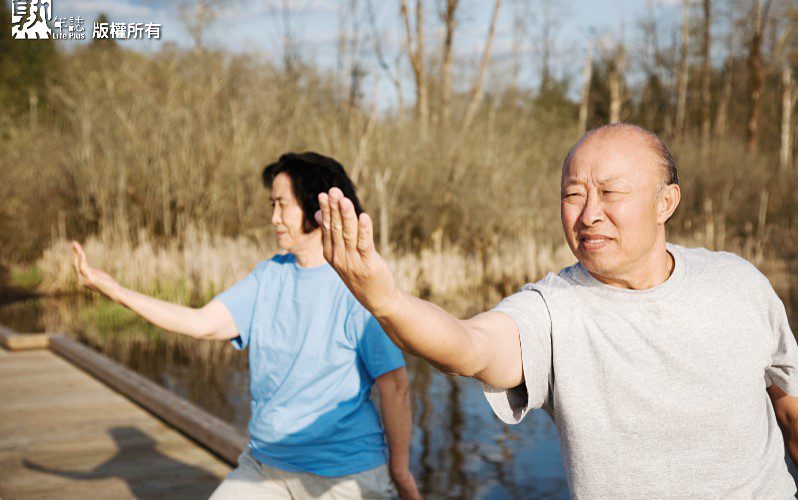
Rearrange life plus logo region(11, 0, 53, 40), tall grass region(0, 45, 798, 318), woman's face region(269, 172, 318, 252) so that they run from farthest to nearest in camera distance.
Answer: tall grass region(0, 45, 798, 318), life plus logo region(11, 0, 53, 40), woman's face region(269, 172, 318, 252)

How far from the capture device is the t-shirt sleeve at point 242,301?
2943 mm

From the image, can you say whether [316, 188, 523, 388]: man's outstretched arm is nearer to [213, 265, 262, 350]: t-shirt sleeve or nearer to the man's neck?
the man's neck

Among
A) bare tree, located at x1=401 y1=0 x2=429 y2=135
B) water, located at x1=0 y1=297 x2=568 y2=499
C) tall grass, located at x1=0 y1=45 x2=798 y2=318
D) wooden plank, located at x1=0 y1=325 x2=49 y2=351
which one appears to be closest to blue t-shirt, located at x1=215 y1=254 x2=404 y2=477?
water, located at x1=0 y1=297 x2=568 y2=499

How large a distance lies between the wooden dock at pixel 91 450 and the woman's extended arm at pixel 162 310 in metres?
1.73

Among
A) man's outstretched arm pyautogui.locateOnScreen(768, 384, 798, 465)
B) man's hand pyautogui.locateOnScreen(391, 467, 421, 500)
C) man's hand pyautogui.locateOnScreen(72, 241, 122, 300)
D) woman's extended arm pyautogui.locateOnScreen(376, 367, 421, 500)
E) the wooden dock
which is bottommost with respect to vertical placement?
the wooden dock

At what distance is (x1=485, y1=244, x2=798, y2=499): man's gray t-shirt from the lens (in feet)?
5.76

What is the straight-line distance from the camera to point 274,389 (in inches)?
110

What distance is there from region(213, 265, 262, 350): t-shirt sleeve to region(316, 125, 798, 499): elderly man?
1339 mm

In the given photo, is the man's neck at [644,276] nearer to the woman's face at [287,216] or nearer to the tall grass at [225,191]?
the woman's face at [287,216]

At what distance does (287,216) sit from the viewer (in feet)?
9.65

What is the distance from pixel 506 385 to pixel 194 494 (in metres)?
3.03

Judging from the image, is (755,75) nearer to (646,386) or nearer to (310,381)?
(310,381)

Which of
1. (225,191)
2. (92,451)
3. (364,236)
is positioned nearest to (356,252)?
(364,236)

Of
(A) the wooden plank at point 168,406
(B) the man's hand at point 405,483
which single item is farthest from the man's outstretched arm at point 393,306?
(A) the wooden plank at point 168,406
